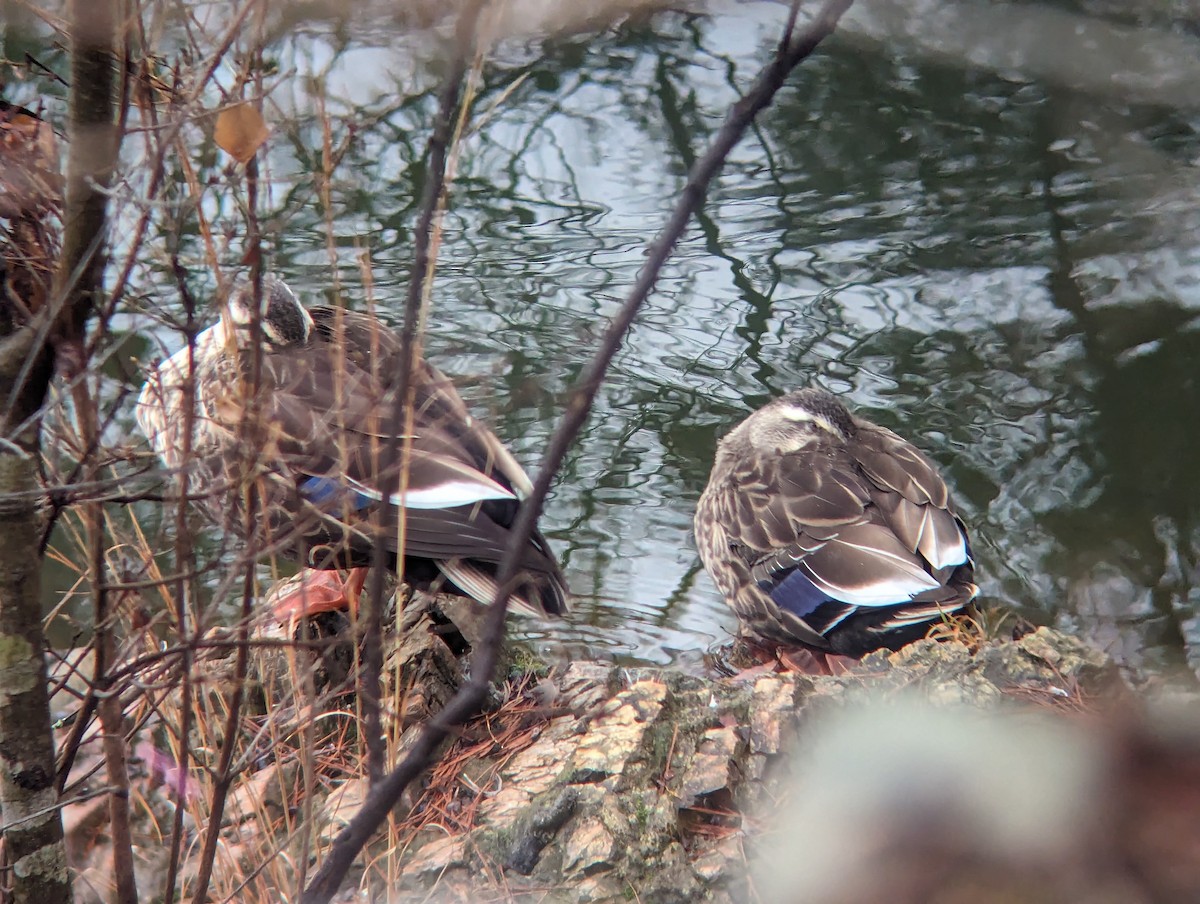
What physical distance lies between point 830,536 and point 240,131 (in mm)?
2905

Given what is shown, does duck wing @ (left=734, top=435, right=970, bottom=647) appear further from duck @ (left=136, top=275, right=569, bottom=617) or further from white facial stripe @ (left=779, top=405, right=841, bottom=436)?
duck @ (left=136, top=275, right=569, bottom=617)

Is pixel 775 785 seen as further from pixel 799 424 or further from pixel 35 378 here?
pixel 799 424

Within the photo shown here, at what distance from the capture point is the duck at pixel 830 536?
12.6 feet

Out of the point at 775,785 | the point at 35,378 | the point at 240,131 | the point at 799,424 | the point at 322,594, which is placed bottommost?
the point at 322,594

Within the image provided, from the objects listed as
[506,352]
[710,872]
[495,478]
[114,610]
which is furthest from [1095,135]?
[114,610]

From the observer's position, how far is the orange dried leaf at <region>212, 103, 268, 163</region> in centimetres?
153

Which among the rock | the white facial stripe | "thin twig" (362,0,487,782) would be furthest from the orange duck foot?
"thin twig" (362,0,487,782)

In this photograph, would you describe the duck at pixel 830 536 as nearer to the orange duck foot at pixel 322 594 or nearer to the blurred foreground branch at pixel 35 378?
the orange duck foot at pixel 322 594

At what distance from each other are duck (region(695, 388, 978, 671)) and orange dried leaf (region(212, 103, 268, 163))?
9.12 ft

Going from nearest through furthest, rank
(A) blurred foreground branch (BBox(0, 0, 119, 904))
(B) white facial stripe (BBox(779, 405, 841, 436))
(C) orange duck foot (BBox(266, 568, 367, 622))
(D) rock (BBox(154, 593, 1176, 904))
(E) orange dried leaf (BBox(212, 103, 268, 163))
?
(D) rock (BBox(154, 593, 1176, 904)) → (E) orange dried leaf (BBox(212, 103, 268, 163)) → (A) blurred foreground branch (BBox(0, 0, 119, 904)) → (C) orange duck foot (BBox(266, 568, 367, 622)) → (B) white facial stripe (BBox(779, 405, 841, 436))

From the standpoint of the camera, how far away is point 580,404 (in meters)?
1.25

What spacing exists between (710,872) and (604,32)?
6.77 metres

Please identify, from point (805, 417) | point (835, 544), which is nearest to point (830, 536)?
point (835, 544)

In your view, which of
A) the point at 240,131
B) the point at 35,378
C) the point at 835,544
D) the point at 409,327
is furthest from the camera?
the point at 835,544
